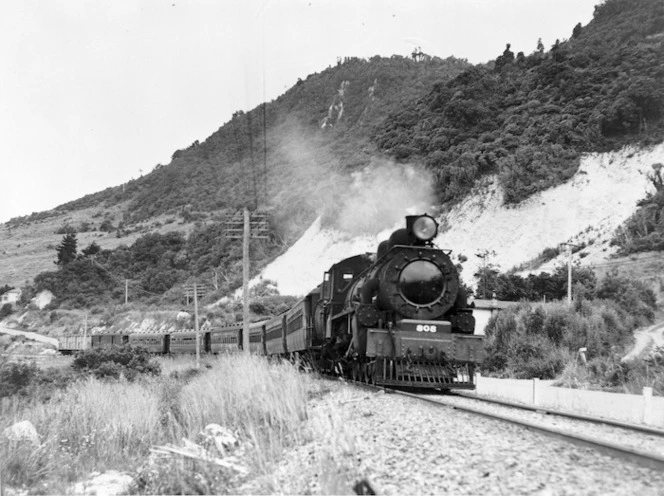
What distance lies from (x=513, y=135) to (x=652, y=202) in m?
15.6

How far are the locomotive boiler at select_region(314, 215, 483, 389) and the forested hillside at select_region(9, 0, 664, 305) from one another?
12.2 metres

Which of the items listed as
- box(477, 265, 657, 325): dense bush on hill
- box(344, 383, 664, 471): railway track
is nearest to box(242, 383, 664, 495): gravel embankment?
box(344, 383, 664, 471): railway track

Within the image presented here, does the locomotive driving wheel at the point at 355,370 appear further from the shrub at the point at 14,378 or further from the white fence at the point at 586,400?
the shrub at the point at 14,378

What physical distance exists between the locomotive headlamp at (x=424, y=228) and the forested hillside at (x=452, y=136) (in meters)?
11.7

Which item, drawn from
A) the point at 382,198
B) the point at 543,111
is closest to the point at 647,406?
the point at 382,198

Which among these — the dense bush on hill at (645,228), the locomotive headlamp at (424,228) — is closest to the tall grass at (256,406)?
the locomotive headlamp at (424,228)

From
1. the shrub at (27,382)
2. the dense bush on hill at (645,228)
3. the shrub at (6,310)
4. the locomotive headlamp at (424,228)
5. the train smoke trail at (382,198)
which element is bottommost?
the shrub at (6,310)

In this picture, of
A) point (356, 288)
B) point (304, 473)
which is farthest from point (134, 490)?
point (356, 288)

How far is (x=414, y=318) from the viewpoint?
12.5 meters

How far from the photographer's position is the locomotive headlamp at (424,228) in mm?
13047

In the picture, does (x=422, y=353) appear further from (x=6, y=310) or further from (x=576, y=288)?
(x=6, y=310)

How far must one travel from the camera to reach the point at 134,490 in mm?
7336

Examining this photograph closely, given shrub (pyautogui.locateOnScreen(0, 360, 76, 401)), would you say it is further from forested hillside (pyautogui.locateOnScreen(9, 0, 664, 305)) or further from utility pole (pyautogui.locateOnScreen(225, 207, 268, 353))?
forested hillside (pyautogui.locateOnScreen(9, 0, 664, 305))

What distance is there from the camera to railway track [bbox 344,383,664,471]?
225 inches
